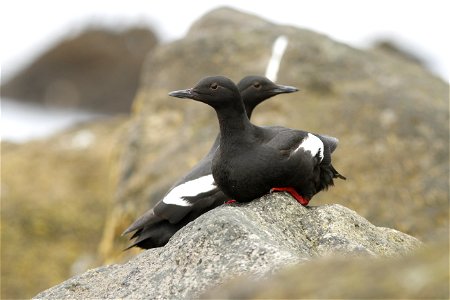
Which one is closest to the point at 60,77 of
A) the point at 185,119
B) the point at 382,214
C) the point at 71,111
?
the point at 71,111

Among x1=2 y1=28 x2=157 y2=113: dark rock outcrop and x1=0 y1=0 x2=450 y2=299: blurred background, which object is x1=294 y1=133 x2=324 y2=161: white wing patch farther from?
x1=2 y1=28 x2=157 y2=113: dark rock outcrop

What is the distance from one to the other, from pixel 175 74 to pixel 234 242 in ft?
23.7

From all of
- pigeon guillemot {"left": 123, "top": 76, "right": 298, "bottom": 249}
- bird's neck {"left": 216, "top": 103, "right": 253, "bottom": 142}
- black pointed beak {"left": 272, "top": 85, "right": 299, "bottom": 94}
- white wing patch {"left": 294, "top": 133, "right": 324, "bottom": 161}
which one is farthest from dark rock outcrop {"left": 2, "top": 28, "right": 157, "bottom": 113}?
bird's neck {"left": 216, "top": 103, "right": 253, "bottom": 142}

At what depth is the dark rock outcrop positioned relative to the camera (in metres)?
23.7

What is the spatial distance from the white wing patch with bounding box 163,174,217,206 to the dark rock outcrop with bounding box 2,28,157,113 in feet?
53.5

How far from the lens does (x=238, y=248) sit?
4.31 metres

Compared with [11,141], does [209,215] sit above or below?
above

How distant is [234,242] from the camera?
4375 millimetres

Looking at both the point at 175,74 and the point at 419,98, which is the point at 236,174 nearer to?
the point at 419,98

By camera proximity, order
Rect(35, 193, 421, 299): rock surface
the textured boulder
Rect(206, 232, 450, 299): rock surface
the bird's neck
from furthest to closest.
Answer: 1. the textured boulder
2. the bird's neck
3. Rect(35, 193, 421, 299): rock surface
4. Rect(206, 232, 450, 299): rock surface

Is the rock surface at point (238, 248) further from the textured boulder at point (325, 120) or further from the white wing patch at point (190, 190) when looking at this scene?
the textured boulder at point (325, 120)

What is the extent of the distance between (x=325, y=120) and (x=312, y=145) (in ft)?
14.2

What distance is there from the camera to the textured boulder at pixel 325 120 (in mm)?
9664

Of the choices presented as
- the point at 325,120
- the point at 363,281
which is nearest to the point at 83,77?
the point at 325,120
